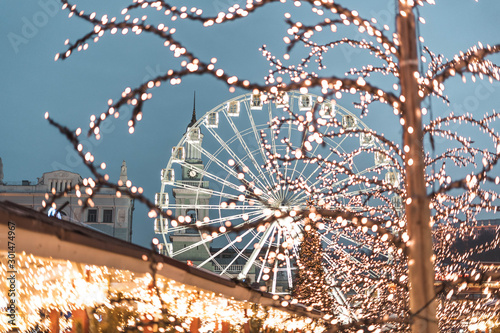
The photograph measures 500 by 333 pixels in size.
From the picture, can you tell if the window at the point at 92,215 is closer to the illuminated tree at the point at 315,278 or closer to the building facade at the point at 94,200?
the building facade at the point at 94,200

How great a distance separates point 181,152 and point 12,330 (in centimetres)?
1620

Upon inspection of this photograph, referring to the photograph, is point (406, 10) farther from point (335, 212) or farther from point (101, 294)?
point (101, 294)

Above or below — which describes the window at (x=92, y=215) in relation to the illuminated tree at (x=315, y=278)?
above

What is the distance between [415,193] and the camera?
2.23 meters

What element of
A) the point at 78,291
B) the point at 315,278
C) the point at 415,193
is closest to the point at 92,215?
the point at 315,278

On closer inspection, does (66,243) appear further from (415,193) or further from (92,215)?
(92,215)

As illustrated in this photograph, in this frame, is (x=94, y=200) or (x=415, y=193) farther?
(x=94, y=200)

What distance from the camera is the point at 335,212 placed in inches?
88.7

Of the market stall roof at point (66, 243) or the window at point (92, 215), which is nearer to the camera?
the market stall roof at point (66, 243)

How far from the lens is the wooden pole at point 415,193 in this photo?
2143 millimetres

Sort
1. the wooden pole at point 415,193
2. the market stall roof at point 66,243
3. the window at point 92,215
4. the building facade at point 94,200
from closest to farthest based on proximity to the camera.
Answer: the wooden pole at point 415,193
the market stall roof at point 66,243
the building facade at point 94,200
the window at point 92,215

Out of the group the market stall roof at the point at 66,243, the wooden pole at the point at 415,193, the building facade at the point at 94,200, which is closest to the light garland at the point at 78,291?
the market stall roof at the point at 66,243

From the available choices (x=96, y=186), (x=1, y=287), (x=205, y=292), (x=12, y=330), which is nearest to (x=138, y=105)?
(x=96, y=186)

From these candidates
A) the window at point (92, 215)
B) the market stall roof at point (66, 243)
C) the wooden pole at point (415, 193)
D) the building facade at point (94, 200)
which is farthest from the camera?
the window at point (92, 215)
